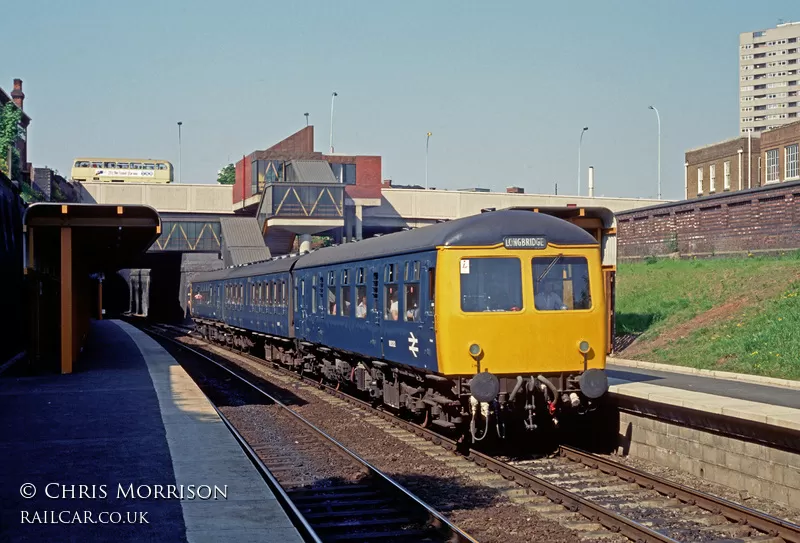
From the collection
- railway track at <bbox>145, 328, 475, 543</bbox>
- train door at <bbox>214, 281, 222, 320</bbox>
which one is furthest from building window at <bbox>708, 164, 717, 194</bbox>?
railway track at <bbox>145, 328, 475, 543</bbox>

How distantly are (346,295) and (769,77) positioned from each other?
159 m

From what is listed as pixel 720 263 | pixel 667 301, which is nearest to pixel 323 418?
pixel 667 301

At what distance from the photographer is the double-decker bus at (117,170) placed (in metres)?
76.6

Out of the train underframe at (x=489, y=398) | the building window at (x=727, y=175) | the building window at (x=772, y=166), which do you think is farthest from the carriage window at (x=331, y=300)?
the building window at (x=727, y=175)

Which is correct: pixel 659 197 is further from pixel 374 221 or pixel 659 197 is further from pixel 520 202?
→ pixel 374 221

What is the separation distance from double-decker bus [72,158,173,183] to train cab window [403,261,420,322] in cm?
6713

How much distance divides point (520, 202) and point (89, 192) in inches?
1174

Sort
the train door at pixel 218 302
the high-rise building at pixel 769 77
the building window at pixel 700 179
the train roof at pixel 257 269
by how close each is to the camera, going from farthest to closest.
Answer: the high-rise building at pixel 769 77 < the building window at pixel 700 179 < the train door at pixel 218 302 < the train roof at pixel 257 269

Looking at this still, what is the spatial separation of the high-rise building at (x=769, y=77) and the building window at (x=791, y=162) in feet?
376

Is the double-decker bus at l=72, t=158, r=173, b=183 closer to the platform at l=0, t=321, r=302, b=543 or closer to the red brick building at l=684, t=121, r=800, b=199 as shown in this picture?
the red brick building at l=684, t=121, r=800, b=199

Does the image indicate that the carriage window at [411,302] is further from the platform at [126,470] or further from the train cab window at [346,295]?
the train cab window at [346,295]

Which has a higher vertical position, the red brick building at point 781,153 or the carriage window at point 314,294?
the red brick building at point 781,153

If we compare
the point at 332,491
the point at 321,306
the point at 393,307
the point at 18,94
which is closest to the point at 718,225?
the point at 321,306

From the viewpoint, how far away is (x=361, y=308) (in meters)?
16.2
